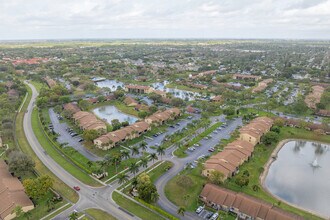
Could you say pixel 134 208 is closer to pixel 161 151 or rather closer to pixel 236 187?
pixel 161 151

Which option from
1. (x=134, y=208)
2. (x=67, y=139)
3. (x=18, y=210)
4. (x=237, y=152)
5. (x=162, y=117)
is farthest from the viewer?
(x=162, y=117)

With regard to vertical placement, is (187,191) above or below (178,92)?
below

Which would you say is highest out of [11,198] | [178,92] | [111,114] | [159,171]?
[178,92]

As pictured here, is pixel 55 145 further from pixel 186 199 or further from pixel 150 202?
pixel 186 199

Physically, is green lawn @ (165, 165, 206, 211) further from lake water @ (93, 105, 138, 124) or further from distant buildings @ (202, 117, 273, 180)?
lake water @ (93, 105, 138, 124)

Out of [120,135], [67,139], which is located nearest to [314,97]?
[120,135]

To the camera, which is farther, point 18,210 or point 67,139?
point 67,139

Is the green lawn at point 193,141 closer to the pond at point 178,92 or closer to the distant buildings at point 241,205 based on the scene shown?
the distant buildings at point 241,205

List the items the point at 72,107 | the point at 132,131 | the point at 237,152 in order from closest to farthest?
the point at 237,152 → the point at 132,131 → the point at 72,107
